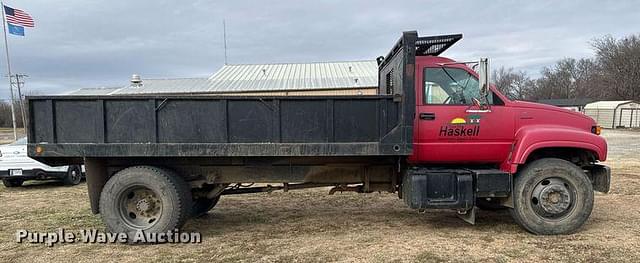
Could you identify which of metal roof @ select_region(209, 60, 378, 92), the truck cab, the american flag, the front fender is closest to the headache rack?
the truck cab

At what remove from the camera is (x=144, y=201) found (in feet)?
18.7

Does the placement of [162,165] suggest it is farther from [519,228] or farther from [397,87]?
[519,228]

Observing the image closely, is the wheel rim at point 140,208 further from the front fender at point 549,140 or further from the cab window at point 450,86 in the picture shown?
the front fender at point 549,140

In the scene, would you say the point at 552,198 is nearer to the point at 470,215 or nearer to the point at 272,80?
the point at 470,215

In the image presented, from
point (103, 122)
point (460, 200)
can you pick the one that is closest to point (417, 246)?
point (460, 200)

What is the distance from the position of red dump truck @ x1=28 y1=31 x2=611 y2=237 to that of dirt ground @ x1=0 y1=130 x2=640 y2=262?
0.41 m

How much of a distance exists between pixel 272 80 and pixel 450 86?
88.5ft

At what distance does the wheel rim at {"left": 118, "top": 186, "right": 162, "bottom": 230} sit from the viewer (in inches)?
223

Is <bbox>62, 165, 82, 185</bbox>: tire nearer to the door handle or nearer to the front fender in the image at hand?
the door handle

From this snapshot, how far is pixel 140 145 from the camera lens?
5.38 metres

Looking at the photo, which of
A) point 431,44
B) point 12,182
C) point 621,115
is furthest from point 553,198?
point 621,115

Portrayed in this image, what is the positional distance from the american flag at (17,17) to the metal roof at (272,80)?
6617mm

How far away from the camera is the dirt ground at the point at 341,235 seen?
4969 millimetres

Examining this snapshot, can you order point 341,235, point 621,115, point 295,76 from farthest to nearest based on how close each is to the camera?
point 621,115 < point 295,76 < point 341,235
